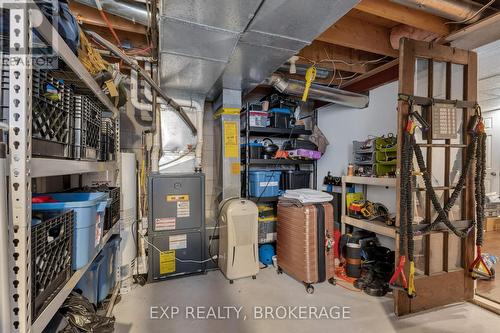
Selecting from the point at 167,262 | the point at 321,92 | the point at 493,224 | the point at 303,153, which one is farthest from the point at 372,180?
the point at 493,224

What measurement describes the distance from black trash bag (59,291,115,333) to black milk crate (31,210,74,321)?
0.30 m

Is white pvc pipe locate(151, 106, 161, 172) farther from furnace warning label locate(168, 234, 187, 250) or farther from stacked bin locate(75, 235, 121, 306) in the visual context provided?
stacked bin locate(75, 235, 121, 306)

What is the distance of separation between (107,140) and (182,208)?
1.11 m

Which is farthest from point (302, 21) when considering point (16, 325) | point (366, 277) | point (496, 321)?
point (496, 321)

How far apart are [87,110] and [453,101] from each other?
2849mm

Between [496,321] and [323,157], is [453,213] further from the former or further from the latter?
[323,157]

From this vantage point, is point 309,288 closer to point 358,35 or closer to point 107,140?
point 107,140

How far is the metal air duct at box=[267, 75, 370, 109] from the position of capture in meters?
2.84

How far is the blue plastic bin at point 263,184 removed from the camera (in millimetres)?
3164

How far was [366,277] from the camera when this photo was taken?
2.53 metres

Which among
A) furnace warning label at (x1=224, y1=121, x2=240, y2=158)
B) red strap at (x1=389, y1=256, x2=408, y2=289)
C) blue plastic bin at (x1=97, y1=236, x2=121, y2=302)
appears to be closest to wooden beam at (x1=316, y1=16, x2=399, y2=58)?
furnace warning label at (x1=224, y1=121, x2=240, y2=158)

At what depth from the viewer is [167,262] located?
104 inches

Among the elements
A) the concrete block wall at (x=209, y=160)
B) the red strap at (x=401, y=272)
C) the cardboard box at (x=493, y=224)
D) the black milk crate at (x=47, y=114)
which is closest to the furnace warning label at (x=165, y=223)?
the concrete block wall at (x=209, y=160)

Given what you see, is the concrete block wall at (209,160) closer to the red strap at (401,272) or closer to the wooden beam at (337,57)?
the wooden beam at (337,57)
